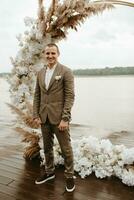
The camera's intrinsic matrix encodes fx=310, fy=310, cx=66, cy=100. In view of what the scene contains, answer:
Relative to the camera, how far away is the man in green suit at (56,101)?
301 cm

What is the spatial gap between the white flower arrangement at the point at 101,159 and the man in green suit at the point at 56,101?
1.52ft

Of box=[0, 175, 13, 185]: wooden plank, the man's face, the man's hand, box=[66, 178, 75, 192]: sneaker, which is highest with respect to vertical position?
the man's face

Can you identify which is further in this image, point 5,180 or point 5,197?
point 5,180

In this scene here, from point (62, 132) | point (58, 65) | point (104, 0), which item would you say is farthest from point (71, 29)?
point (62, 132)

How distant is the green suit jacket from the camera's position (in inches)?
118

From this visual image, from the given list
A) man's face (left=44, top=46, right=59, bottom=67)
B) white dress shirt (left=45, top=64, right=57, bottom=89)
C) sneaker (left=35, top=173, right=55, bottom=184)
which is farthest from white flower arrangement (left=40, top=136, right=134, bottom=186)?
man's face (left=44, top=46, right=59, bottom=67)

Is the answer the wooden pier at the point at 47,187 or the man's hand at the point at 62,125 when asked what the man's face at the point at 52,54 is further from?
the wooden pier at the point at 47,187

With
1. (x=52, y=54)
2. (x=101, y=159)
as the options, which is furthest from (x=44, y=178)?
(x=52, y=54)

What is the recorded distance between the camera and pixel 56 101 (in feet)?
10.1

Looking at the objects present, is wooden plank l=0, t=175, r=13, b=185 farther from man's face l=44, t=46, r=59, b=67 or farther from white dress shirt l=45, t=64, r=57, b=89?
man's face l=44, t=46, r=59, b=67

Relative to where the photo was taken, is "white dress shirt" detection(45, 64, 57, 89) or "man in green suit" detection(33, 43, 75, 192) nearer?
"man in green suit" detection(33, 43, 75, 192)

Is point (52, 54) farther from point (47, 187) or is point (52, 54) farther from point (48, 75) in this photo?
point (47, 187)

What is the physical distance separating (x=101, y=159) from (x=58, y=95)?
42.4 inches

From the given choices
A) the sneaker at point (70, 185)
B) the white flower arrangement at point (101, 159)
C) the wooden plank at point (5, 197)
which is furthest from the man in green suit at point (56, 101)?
the wooden plank at point (5, 197)
